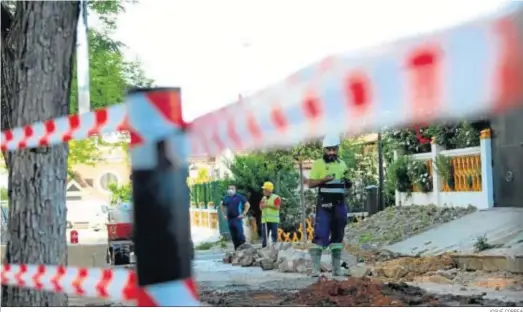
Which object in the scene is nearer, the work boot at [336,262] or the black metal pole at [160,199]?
the black metal pole at [160,199]

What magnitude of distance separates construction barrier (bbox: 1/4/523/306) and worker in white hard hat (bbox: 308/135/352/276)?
254cm

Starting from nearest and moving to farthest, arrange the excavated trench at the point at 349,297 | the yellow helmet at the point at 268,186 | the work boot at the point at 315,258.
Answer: the excavated trench at the point at 349,297
the work boot at the point at 315,258
the yellow helmet at the point at 268,186

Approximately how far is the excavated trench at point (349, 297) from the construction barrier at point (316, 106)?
1897mm

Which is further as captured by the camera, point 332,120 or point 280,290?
point 280,290

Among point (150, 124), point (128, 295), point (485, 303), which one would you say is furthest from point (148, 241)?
point (485, 303)

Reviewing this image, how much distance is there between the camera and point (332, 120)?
5.44 feet

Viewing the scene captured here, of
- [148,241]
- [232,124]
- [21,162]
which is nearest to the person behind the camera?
[148,241]

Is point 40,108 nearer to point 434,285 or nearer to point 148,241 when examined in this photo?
point 148,241

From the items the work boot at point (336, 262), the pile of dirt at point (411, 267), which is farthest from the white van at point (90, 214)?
the pile of dirt at point (411, 267)

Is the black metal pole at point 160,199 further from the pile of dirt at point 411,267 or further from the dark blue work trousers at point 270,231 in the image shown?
the dark blue work trousers at point 270,231

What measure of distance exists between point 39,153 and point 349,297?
1.82 m

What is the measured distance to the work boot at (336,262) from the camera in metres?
4.46

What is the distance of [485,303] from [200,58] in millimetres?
1955

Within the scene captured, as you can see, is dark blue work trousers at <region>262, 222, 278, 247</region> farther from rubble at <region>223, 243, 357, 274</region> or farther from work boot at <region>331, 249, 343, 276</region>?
work boot at <region>331, 249, 343, 276</region>
